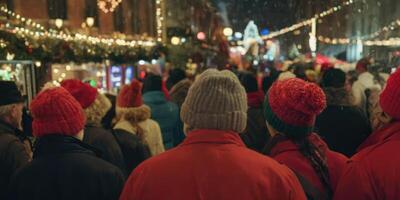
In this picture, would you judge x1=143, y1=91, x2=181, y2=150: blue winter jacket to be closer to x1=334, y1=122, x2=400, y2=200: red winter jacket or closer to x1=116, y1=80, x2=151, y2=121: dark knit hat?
x1=116, y1=80, x2=151, y2=121: dark knit hat

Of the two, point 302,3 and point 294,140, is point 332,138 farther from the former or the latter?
point 302,3

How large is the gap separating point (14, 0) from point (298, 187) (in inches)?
350

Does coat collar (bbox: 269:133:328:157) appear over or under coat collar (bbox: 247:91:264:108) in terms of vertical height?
over

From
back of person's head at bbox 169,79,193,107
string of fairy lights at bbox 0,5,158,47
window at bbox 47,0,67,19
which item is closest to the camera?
back of person's head at bbox 169,79,193,107

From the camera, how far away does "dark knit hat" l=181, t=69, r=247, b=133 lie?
2.23 m

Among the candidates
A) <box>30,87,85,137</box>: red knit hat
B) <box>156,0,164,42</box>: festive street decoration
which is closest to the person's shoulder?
<box>30,87,85,137</box>: red knit hat

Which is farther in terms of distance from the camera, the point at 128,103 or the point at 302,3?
the point at 302,3

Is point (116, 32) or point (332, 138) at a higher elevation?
point (116, 32)

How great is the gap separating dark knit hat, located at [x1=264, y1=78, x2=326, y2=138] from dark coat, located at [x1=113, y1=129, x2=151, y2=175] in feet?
6.12

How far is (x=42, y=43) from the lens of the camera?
28.7 ft

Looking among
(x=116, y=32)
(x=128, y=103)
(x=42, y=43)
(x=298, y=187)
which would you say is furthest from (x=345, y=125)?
(x=116, y=32)

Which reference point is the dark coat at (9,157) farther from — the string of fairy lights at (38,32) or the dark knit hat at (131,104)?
the string of fairy lights at (38,32)

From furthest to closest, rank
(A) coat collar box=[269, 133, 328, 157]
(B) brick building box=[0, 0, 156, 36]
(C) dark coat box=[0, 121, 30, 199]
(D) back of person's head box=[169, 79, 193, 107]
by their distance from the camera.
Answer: (B) brick building box=[0, 0, 156, 36], (D) back of person's head box=[169, 79, 193, 107], (C) dark coat box=[0, 121, 30, 199], (A) coat collar box=[269, 133, 328, 157]

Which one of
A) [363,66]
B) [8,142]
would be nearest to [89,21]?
[363,66]
